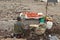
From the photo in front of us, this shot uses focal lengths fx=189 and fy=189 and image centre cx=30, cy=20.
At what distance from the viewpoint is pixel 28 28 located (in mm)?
5035

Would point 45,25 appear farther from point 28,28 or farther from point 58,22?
point 58,22

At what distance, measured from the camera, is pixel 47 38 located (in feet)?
15.8

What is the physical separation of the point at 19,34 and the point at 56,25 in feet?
4.61

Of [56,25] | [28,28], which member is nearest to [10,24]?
[28,28]

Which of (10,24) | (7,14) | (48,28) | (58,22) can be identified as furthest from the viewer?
(7,14)

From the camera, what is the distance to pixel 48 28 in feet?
17.2

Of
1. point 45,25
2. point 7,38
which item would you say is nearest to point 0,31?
point 7,38

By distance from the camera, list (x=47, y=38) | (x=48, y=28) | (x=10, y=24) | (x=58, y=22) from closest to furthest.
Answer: (x=47, y=38) → (x=48, y=28) → (x=10, y=24) → (x=58, y=22)

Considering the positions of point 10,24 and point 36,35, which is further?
point 10,24

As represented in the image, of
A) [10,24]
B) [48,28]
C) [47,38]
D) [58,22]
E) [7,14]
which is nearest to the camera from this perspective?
[47,38]

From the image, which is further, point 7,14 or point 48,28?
point 7,14

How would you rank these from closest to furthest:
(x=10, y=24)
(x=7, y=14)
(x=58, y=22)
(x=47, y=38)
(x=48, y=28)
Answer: (x=47, y=38) → (x=48, y=28) → (x=10, y=24) → (x=58, y=22) → (x=7, y=14)

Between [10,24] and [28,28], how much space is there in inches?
36.3

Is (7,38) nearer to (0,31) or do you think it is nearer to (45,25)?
(0,31)
